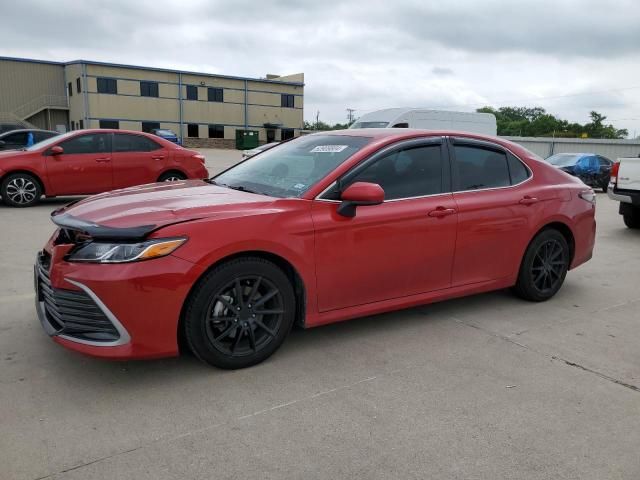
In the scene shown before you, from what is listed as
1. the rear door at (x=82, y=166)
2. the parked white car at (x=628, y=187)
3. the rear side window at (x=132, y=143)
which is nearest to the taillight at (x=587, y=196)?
the parked white car at (x=628, y=187)

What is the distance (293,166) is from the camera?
14.0 ft

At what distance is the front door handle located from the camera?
4.19 meters

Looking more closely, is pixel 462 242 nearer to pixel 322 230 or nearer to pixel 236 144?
pixel 322 230

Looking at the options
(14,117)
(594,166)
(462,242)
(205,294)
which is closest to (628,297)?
(462,242)

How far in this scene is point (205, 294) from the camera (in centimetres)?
325

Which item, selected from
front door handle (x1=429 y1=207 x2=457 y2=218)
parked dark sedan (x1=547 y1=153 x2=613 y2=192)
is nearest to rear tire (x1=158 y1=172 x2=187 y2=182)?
front door handle (x1=429 y1=207 x2=457 y2=218)

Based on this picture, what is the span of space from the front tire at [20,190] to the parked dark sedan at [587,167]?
50.7 feet

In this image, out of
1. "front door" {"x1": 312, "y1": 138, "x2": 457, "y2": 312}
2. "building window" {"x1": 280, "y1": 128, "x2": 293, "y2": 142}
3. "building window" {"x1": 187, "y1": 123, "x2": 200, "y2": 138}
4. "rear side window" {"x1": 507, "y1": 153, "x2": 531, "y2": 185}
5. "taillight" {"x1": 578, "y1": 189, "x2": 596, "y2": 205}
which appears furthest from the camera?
"building window" {"x1": 280, "y1": 128, "x2": 293, "y2": 142}

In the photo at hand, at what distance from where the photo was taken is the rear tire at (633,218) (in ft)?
31.4

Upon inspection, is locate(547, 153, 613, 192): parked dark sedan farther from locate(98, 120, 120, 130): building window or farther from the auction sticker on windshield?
locate(98, 120, 120, 130): building window

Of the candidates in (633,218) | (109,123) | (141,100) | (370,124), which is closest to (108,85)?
(141,100)

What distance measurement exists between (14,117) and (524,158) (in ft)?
170

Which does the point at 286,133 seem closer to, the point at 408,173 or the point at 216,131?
the point at 216,131

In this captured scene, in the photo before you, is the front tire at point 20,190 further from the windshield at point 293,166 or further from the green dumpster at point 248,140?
the green dumpster at point 248,140
